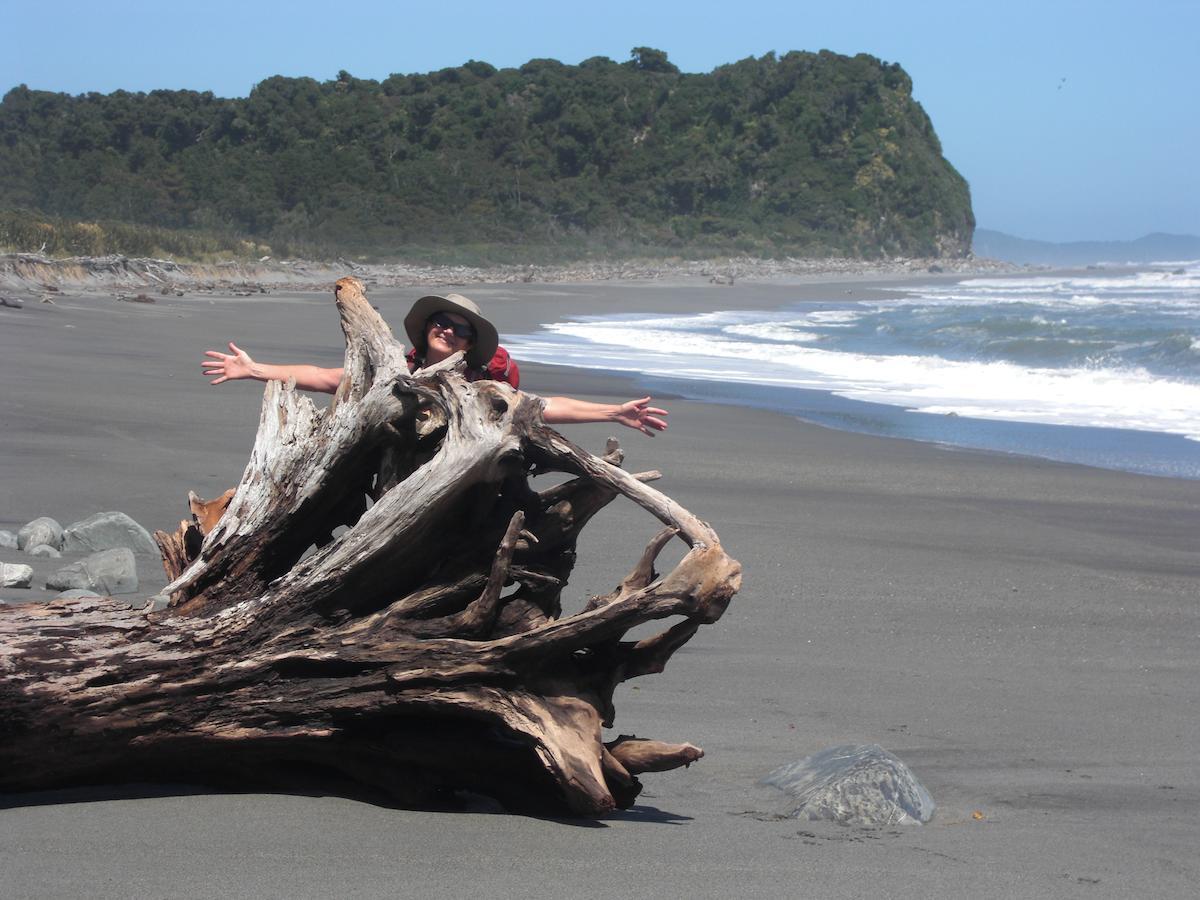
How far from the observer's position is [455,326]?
4020mm

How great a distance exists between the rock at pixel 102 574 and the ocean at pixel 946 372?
26.0 feet

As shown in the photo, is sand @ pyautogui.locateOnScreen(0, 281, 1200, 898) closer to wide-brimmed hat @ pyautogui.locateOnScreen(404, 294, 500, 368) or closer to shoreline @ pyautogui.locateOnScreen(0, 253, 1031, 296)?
wide-brimmed hat @ pyautogui.locateOnScreen(404, 294, 500, 368)

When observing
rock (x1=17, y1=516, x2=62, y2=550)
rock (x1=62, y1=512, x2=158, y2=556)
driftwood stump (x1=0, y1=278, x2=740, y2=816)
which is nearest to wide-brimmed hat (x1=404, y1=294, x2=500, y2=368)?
driftwood stump (x1=0, y1=278, x2=740, y2=816)

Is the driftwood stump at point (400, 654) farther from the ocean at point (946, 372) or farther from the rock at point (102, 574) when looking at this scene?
the ocean at point (946, 372)

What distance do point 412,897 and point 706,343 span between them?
810 inches

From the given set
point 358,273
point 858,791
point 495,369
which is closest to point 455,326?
point 495,369

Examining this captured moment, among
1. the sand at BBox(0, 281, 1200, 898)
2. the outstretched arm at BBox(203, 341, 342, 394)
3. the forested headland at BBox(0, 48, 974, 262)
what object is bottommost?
the sand at BBox(0, 281, 1200, 898)

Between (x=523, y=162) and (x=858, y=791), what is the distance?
84.0 metres

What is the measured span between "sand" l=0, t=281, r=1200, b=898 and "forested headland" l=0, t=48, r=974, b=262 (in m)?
35.4

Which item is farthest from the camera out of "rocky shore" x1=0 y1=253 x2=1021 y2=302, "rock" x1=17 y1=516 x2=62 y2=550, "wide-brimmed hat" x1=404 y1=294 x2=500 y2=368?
"rocky shore" x1=0 y1=253 x2=1021 y2=302

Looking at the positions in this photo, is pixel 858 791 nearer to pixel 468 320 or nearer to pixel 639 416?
pixel 639 416

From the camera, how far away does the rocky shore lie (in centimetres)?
2467

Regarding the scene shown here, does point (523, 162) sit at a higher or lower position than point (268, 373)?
higher

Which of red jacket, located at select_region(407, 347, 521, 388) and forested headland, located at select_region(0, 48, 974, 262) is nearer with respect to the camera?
red jacket, located at select_region(407, 347, 521, 388)
